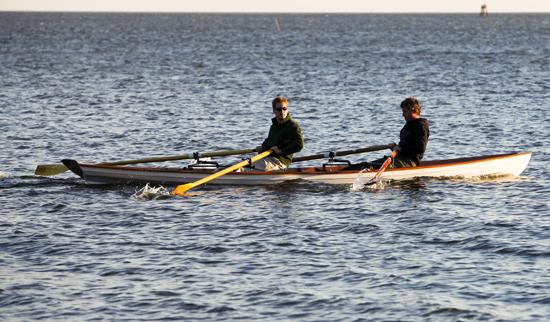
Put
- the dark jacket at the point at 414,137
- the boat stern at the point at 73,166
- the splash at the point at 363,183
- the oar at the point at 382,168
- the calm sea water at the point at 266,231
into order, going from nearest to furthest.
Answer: the calm sea water at the point at 266,231 < the dark jacket at the point at 414,137 < the oar at the point at 382,168 < the splash at the point at 363,183 < the boat stern at the point at 73,166

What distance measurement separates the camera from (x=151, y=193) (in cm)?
2095

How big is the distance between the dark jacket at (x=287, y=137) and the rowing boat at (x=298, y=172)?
23.9 inches

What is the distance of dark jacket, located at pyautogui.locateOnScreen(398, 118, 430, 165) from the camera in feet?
68.6

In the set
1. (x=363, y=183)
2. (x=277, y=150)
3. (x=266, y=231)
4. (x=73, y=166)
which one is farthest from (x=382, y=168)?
(x=73, y=166)

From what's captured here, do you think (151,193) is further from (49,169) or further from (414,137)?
(414,137)

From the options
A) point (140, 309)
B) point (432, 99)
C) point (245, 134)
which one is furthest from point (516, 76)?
point (140, 309)

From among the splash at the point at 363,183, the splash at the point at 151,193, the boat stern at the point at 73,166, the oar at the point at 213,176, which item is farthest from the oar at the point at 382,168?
the boat stern at the point at 73,166

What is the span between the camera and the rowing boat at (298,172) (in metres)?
21.5

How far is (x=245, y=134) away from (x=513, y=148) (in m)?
8.51

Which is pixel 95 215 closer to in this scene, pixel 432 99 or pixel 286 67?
pixel 432 99

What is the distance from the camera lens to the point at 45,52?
86.4 metres

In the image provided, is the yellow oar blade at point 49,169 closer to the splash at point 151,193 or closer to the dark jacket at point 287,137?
the splash at point 151,193

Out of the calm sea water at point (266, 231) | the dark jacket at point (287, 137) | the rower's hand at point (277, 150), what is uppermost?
the dark jacket at point (287, 137)

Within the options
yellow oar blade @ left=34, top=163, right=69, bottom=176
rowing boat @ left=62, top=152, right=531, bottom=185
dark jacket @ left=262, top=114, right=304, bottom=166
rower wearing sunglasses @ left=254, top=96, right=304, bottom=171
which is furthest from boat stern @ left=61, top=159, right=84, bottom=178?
dark jacket @ left=262, top=114, right=304, bottom=166
